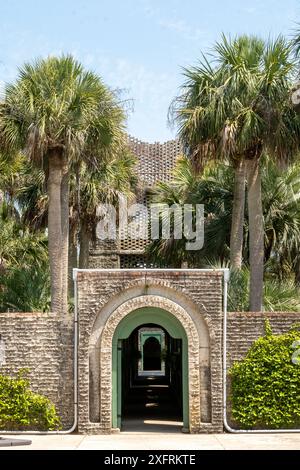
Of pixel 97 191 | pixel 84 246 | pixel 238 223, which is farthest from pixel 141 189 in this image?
pixel 238 223

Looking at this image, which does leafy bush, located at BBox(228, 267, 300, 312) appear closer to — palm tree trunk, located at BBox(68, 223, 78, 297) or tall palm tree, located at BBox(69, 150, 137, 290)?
tall palm tree, located at BBox(69, 150, 137, 290)

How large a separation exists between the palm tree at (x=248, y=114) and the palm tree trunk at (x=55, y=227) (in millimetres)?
3058

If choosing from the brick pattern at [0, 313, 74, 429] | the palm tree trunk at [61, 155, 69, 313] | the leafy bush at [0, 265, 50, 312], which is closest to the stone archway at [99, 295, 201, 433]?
the brick pattern at [0, 313, 74, 429]

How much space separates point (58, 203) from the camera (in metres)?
19.3

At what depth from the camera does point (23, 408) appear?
54.1 ft

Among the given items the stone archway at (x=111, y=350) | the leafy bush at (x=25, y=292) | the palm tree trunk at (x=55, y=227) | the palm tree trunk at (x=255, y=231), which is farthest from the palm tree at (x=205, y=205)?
the stone archway at (x=111, y=350)

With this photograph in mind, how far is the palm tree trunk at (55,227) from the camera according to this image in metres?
18.7

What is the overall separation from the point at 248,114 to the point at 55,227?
16.7 feet

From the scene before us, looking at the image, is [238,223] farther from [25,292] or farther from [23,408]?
[23,408]

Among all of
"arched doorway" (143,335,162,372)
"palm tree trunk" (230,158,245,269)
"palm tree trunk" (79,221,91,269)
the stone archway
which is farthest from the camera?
"arched doorway" (143,335,162,372)

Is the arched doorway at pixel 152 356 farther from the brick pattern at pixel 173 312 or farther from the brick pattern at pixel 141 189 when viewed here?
the brick pattern at pixel 173 312

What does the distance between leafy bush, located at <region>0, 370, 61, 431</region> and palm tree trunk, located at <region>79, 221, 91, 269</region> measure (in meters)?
9.57

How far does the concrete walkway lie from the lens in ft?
46.1

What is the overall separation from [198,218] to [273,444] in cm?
1067
